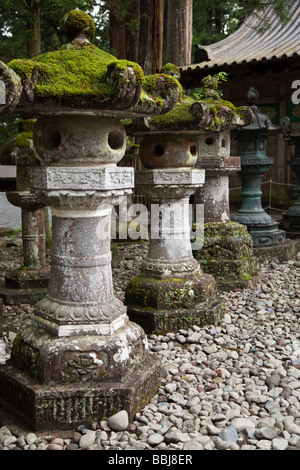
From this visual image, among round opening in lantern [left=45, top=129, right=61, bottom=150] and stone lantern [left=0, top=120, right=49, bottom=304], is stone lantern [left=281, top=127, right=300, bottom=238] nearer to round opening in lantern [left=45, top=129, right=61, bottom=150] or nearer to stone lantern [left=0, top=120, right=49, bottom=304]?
stone lantern [left=0, top=120, right=49, bottom=304]

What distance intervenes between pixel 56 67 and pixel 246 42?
950 cm

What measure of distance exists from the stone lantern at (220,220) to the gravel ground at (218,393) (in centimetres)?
56

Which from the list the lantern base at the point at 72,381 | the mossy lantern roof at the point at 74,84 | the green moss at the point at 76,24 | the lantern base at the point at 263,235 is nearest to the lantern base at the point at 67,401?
the lantern base at the point at 72,381

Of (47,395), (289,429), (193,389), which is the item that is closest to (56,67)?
(47,395)

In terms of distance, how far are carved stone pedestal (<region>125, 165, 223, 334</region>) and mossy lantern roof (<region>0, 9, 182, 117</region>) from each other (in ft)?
4.38

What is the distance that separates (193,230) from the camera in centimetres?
554

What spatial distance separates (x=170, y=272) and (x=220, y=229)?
1.56 m

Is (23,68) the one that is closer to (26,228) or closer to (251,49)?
(26,228)

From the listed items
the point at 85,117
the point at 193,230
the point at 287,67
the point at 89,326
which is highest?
the point at 287,67

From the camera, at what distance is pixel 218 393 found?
2.99m

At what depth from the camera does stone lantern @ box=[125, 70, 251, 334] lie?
3902mm

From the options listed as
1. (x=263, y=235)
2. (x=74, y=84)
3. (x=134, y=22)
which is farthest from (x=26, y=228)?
(x=134, y=22)

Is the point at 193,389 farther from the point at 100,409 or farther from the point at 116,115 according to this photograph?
the point at 116,115

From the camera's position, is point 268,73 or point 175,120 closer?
point 175,120
